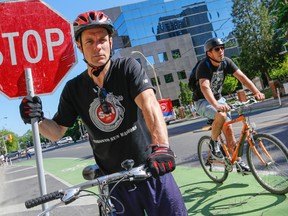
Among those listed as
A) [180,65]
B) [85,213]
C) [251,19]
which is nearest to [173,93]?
[180,65]

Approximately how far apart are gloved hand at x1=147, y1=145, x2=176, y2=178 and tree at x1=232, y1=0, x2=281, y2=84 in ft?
138

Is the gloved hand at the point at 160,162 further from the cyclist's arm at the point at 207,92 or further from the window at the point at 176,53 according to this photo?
the window at the point at 176,53

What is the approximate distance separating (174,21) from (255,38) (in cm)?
2137

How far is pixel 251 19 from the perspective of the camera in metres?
42.1

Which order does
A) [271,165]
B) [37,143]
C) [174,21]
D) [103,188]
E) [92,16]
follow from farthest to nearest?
[174,21], [271,165], [37,143], [92,16], [103,188]

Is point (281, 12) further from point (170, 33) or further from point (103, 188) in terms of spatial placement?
point (170, 33)

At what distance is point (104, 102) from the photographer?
8.00 feet

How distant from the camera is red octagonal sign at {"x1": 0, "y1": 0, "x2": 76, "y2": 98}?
8.96ft

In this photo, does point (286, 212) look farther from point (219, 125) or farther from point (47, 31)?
point (47, 31)

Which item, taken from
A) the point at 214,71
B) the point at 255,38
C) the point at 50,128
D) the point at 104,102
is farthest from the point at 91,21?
the point at 255,38

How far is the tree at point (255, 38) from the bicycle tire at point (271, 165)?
129 ft

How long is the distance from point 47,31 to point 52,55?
8.2 inches

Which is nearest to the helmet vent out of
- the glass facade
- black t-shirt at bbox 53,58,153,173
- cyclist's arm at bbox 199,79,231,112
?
black t-shirt at bbox 53,58,153,173

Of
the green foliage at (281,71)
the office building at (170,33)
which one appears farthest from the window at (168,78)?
the green foliage at (281,71)
